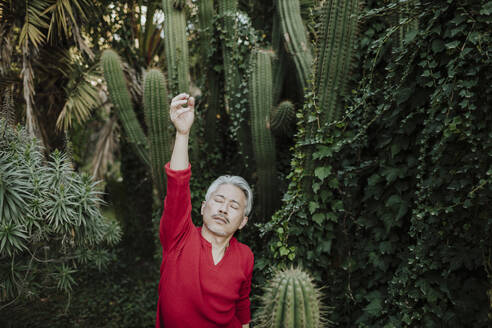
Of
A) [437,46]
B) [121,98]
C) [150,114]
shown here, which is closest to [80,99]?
[121,98]

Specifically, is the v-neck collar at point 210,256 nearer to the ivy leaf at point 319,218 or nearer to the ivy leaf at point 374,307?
the ivy leaf at point 319,218

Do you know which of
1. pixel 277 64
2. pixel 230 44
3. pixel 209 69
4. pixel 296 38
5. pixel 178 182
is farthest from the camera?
pixel 209 69

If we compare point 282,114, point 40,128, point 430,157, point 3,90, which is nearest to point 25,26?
point 3,90

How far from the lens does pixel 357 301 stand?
2.74m

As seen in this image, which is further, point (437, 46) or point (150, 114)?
point (150, 114)

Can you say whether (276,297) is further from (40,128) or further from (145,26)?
(145,26)

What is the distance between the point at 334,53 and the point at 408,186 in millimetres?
1246

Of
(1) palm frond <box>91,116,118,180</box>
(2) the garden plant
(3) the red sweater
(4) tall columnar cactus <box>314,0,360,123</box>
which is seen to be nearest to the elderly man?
(3) the red sweater

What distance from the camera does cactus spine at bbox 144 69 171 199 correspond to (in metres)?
3.40

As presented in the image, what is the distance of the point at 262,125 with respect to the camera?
11.4ft

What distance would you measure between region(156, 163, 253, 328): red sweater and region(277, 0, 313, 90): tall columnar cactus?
2.31 meters

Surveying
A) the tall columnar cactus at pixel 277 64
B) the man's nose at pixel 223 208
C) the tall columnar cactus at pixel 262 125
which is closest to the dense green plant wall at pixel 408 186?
the tall columnar cactus at pixel 262 125

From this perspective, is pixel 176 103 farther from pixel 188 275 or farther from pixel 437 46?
pixel 437 46

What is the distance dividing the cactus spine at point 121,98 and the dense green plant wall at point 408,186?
220 cm
